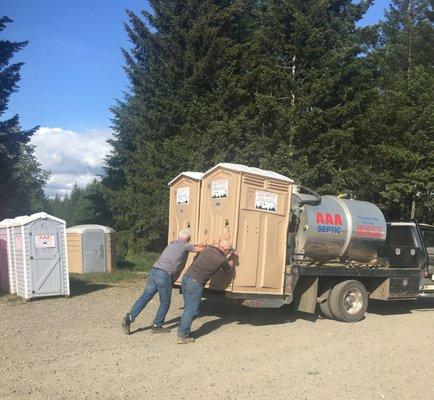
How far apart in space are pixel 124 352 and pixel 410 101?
17.8 meters

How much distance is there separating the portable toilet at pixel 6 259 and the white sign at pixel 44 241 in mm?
1098

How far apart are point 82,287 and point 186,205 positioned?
20.3 feet

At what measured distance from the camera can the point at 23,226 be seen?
41.4 feet

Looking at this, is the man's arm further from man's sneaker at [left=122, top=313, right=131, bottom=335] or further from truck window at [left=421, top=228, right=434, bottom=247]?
truck window at [left=421, top=228, right=434, bottom=247]

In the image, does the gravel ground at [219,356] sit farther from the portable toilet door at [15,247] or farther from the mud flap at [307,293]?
the portable toilet door at [15,247]

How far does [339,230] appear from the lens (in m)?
10.8

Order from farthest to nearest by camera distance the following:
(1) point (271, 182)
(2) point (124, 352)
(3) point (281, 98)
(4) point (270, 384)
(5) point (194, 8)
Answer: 1. (5) point (194, 8)
2. (3) point (281, 98)
3. (1) point (271, 182)
4. (2) point (124, 352)
5. (4) point (270, 384)

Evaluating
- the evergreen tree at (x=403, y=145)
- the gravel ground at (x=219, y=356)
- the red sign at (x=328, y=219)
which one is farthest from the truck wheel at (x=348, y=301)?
the evergreen tree at (x=403, y=145)

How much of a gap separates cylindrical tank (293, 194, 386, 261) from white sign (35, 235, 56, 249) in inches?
233

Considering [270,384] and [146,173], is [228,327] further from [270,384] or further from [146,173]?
[146,173]

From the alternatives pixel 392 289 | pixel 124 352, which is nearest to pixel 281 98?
pixel 392 289

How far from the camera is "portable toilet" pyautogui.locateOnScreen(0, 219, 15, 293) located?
13578mm

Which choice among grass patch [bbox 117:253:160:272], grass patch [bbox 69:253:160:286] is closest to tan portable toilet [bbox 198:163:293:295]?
grass patch [bbox 69:253:160:286]

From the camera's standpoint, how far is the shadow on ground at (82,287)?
47.3 feet
